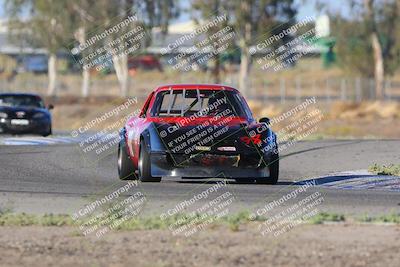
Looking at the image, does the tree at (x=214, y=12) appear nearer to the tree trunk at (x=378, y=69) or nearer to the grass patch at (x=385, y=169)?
the tree trunk at (x=378, y=69)

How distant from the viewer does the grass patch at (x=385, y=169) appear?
1967 cm

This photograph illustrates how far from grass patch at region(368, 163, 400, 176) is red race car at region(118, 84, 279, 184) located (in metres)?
2.80

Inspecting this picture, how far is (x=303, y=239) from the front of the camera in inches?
445

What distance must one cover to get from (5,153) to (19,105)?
1174 cm

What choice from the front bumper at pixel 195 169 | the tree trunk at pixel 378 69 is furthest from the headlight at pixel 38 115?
the tree trunk at pixel 378 69

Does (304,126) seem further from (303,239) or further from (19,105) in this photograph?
(303,239)

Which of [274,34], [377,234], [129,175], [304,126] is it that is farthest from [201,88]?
[274,34]

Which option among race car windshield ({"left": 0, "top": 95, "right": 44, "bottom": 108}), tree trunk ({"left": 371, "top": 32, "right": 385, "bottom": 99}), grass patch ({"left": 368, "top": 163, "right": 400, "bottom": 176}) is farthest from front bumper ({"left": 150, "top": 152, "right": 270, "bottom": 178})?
tree trunk ({"left": 371, "top": 32, "right": 385, "bottom": 99})

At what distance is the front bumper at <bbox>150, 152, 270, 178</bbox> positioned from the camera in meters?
16.6

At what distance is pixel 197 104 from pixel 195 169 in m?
1.80

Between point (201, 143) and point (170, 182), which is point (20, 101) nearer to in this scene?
point (170, 182)

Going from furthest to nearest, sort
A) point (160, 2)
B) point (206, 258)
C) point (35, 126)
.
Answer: point (160, 2)
point (35, 126)
point (206, 258)

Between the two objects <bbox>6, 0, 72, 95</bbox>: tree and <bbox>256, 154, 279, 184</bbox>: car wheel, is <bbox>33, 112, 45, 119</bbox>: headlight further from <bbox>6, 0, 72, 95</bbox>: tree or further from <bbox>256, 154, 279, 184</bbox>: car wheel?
<bbox>6, 0, 72, 95</bbox>: tree

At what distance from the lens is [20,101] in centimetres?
3519
